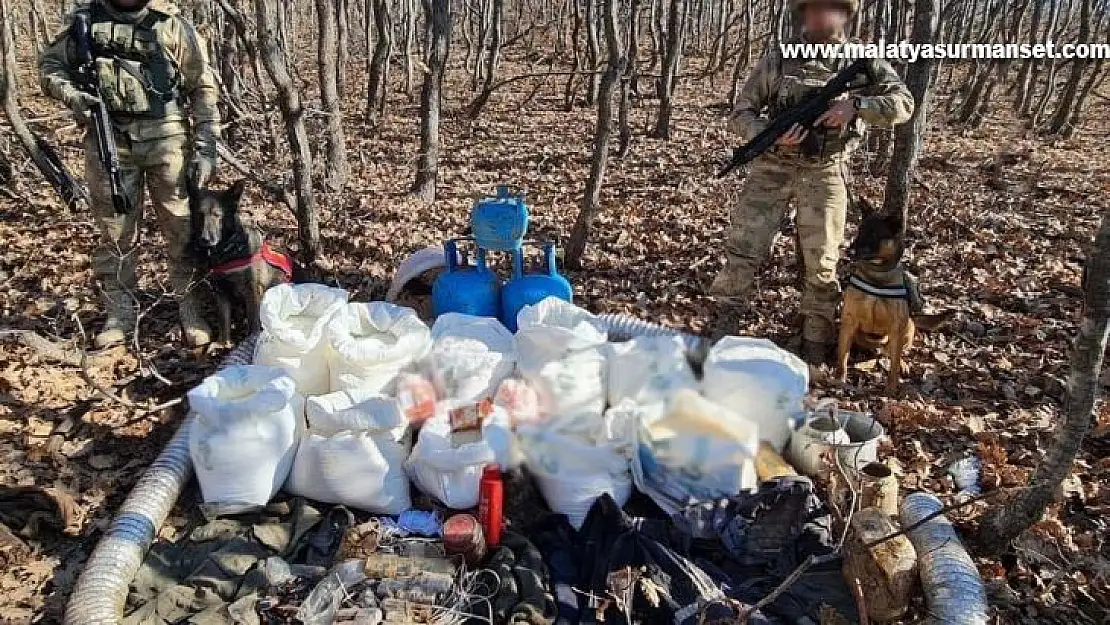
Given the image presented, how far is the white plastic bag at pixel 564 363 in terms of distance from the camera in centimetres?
395

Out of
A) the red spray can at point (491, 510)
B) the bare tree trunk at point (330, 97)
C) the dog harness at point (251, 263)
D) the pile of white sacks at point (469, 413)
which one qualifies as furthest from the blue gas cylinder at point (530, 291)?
the bare tree trunk at point (330, 97)

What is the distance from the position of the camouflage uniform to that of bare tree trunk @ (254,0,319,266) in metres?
3.10

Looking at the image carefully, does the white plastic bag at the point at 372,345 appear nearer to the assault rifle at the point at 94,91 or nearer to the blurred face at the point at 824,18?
the assault rifle at the point at 94,91

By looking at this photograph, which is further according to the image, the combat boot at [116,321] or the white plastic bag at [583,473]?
the combat boot at [116,321]

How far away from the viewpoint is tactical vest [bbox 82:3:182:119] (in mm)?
4684

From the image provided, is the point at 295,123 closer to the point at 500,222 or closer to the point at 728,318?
the point at 500,222

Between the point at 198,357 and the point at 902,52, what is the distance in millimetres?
5313

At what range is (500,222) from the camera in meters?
4.78

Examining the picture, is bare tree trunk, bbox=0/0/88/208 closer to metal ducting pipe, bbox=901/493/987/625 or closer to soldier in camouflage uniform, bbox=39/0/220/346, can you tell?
soldier in camouflage uniform, bbox=39/0/220/346

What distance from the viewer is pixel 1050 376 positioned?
15.1 feet

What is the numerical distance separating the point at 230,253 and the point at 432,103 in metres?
3.60

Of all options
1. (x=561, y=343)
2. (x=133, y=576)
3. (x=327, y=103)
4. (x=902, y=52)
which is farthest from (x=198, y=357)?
(x=902, y=52)

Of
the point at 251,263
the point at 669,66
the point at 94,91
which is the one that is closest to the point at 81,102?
the point at 94,91

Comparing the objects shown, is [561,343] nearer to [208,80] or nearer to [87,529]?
[87,529]
